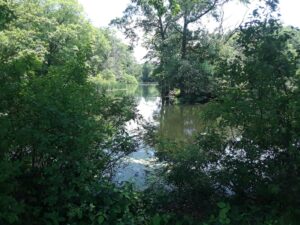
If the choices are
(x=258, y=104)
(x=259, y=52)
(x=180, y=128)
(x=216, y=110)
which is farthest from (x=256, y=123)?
(x=180, y=128)

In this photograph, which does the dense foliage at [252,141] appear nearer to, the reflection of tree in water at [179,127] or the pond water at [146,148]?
the pond water at [146,148]

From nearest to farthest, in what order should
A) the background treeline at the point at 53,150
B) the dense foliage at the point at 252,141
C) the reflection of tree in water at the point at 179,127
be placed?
the background treeline at the point at 53,150 < the dense foliage at the point at 252,141 < the reflection of tree in water at the point at 179,127

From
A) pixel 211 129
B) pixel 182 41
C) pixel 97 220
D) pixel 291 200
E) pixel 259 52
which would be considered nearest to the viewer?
pixel 97 220

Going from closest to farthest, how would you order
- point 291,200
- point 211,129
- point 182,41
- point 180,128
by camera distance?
point 291,200 → point 211,129 → point 180,128 → point 182,41

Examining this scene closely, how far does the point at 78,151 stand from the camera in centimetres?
407

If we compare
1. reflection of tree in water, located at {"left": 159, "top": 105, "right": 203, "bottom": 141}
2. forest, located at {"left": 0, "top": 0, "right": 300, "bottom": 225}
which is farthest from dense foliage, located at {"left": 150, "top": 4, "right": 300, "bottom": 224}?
reflection of tree in water, located at {"left": 159, "top": 105, "right": 203, "bottom": 141}

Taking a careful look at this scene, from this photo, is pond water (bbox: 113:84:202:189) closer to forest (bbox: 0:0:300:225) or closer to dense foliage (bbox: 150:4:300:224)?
forest (bbox: 0:0:300:225)

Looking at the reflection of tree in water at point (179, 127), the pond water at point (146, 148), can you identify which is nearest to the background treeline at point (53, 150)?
the pond water at point (146, 148)

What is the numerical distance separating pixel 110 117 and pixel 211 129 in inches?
64.9

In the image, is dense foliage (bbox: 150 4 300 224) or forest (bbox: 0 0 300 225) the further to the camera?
dense foliage (bbox: 150 4 300 224)

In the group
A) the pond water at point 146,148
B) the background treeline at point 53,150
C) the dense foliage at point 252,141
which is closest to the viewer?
the background treeline at point 53,150

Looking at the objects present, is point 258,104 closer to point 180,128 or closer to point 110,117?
point 110,117

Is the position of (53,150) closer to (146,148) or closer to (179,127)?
(146,148)

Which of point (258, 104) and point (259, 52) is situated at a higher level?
point (259, 52)
